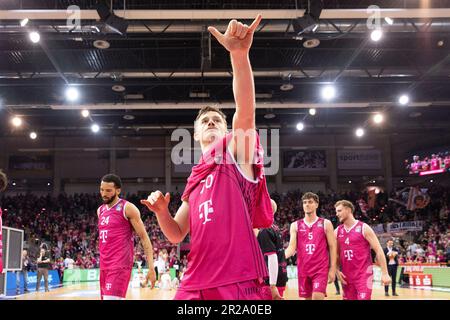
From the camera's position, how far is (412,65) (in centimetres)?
1738

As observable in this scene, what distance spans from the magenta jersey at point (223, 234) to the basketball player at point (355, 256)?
4.49 meters

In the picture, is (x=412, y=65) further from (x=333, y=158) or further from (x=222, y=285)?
(x=222, y=285)

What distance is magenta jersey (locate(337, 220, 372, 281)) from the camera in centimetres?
648

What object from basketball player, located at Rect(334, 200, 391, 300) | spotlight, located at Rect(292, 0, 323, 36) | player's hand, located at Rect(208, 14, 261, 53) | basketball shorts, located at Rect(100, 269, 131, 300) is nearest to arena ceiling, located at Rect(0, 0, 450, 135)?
spotlight, located at Rect(292, 0, 323, 36)

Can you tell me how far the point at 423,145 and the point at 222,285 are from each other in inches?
1271

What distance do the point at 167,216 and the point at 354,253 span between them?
475cm

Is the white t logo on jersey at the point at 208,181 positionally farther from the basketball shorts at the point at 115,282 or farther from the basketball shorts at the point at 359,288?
the basketball shorts at the point at 359,288

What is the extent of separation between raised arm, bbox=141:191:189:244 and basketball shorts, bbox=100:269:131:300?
271 cm

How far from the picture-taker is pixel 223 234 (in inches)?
89.7

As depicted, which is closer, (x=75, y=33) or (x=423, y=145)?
(x=75, y=33)

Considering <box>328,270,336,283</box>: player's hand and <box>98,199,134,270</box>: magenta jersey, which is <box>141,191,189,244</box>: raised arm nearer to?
<box>98,199,134,270</box>: magenta jersey

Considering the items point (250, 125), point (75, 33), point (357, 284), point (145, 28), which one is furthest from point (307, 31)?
point (250, 125)

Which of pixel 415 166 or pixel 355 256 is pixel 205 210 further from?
pixel 415 166

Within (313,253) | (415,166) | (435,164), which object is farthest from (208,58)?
(415,166)
